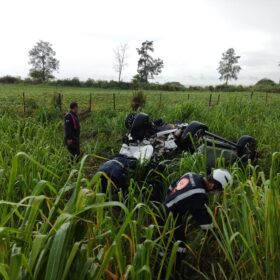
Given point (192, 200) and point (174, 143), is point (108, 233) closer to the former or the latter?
point (192, 200)

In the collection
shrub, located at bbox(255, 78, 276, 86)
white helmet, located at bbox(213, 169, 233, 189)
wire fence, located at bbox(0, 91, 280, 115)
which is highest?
shrub, located at bbox(255, 78, 276, 86)

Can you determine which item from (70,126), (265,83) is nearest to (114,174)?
(70,126)

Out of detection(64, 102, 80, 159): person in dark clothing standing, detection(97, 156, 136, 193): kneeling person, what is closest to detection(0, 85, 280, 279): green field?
detection(97, 156, 136, 193): kneeling person

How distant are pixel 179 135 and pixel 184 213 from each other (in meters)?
2.42

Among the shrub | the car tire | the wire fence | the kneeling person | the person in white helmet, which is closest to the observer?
the person in white helmet

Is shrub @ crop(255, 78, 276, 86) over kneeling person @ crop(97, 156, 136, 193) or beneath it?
over

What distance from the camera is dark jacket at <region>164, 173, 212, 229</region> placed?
2.52 metres

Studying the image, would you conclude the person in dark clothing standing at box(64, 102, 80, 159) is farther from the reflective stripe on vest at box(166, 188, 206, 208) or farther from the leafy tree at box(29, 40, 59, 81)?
the leafy tree at box(29, 40, 59, 81)

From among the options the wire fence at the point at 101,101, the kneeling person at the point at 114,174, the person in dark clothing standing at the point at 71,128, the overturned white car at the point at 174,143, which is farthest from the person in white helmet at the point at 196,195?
the wire fence at the point at 101,101

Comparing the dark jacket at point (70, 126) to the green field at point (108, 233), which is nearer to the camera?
the green field at point (108, 233)

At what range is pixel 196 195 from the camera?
A: 253 cm

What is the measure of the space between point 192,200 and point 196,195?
0.16ft

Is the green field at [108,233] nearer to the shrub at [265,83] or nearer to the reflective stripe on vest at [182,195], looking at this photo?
the reflective stripe on vest at [182,195]

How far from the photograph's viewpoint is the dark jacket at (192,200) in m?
2.52
